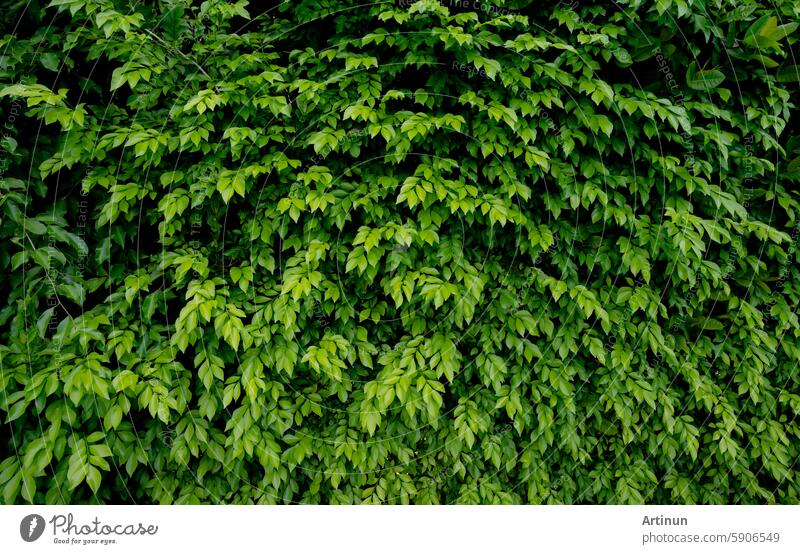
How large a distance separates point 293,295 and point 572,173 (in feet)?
6.07

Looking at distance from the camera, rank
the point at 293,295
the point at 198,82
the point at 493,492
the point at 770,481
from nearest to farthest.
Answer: the point at 293,295 → the point at 198,82 → the point at 493,492 → the point at 770,481

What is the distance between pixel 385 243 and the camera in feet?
9.89

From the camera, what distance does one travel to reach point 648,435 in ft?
11.0

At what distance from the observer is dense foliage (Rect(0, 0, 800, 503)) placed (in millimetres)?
2922

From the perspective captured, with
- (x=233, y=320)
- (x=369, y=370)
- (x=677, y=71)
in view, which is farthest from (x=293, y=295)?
(x=677, y=71)
